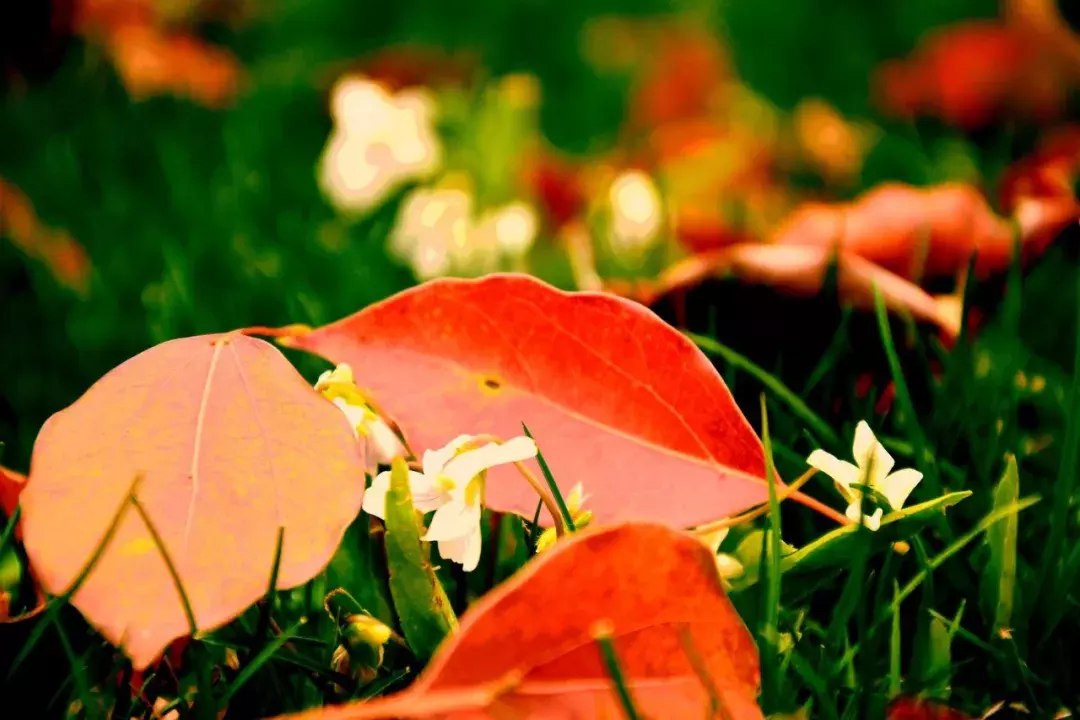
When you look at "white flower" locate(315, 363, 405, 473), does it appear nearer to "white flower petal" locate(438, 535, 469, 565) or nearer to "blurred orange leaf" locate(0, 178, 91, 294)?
"white flower petal" locate(438, 535, 469, 565)


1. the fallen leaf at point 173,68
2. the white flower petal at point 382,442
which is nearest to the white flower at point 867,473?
the white flower petal at point 382,442

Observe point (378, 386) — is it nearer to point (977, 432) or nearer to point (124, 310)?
point (977, 432)

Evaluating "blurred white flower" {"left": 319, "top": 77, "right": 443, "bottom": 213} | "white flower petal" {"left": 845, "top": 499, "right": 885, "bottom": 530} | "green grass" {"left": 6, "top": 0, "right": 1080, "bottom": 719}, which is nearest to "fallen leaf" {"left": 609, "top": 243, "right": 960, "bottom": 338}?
"green grass" {"left": 6, "top": 0, "right": 1080, "bottom": 719}

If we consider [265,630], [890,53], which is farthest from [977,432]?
[890,53]

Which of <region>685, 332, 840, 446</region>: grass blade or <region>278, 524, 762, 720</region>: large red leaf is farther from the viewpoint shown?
A: <region>685, 332, 840, 446</region>: grass blade

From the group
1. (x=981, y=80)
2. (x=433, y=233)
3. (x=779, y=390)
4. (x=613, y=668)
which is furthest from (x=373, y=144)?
(x=981, y=80)

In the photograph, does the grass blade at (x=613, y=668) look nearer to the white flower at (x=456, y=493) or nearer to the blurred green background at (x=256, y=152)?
the white flower at (x=456, y=493)

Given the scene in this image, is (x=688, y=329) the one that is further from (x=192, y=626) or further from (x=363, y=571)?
(x=192, y=626)
